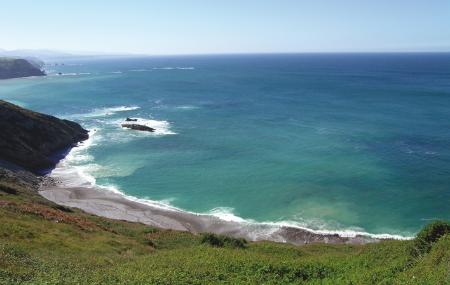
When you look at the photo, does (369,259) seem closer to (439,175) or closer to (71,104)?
(439,175)

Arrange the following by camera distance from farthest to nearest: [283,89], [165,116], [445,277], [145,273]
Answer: [283,89] < [165,116] < [145,273] < [445,277]

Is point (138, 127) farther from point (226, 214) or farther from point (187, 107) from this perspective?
Result: point (226, 214)

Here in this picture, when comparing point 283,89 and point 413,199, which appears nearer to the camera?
point 413,199

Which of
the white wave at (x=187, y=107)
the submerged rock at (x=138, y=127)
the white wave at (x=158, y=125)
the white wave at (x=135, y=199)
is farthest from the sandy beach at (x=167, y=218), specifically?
Result: the white wave at (x=187, y=107)

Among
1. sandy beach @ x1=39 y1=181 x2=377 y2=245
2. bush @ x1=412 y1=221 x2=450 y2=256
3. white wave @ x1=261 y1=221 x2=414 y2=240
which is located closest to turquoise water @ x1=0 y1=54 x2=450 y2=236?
white wave @ x1=261 y1=221 x2=414 y2=240

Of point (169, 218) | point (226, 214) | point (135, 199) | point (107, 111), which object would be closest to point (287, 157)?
point (226, 214)

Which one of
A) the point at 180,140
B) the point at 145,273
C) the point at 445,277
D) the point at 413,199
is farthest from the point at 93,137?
the point at 445,277

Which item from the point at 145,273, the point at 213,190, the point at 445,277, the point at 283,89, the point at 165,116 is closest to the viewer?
the point at 445,277
